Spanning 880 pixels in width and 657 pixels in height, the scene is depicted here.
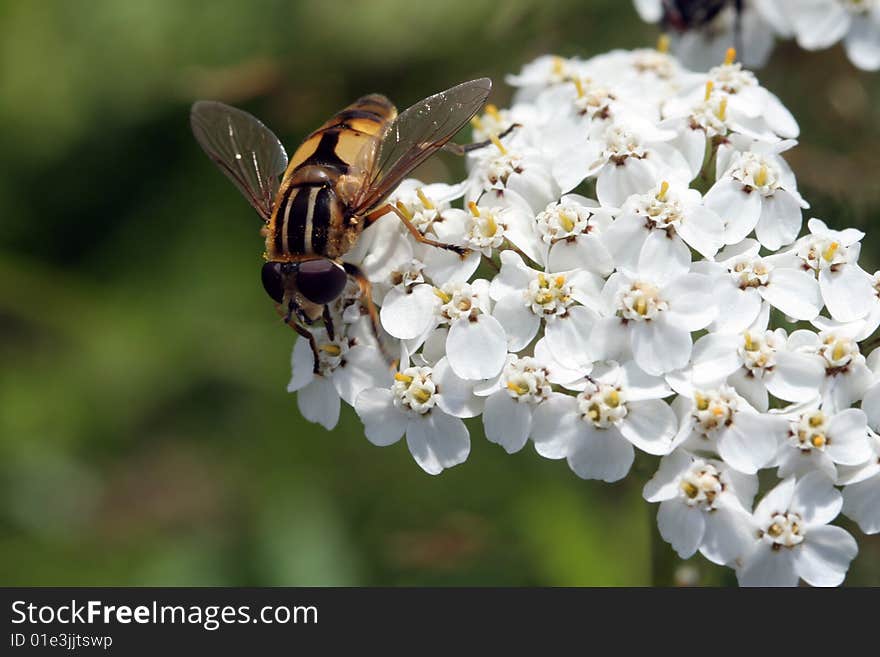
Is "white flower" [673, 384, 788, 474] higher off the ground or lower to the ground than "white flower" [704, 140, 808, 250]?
lower

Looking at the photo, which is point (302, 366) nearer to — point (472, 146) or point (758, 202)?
point (472, 146)

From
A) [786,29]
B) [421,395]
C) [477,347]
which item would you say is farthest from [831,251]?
[786,29]

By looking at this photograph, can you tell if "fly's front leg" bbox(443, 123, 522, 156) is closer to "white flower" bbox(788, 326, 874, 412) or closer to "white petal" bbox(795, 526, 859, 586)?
"white flower" bbox(788, 326, 874, 412)

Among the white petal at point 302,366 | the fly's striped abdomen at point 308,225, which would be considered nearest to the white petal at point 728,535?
the white petal at point 302,366

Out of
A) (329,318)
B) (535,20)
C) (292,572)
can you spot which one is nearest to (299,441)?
(292,572)

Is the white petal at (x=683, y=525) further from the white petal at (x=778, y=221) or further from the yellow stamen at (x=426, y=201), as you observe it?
the yellow stamen at (x=426, y=201)

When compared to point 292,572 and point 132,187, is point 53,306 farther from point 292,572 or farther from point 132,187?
point 292,572

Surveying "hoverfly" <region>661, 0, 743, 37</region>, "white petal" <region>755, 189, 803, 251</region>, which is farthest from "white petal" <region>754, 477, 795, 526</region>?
"hoverfly" <region>661, 0, 743, 37</region>
